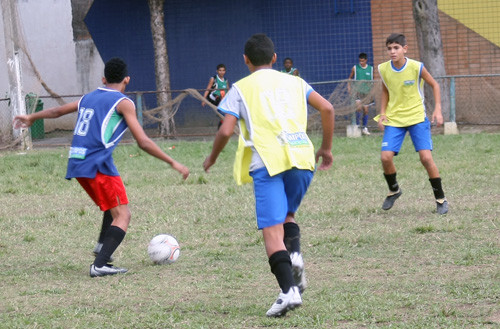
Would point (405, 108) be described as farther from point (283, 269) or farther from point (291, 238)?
point (283, 269)

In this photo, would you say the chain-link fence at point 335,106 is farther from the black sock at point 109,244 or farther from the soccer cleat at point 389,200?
the black sock at point 109,244

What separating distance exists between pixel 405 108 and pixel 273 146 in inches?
163

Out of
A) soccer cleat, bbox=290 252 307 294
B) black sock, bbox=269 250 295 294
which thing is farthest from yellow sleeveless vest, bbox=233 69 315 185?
soccer cleat, bbox=290 252 307 294

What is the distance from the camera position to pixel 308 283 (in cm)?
552

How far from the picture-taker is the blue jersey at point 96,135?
5969 millimetres

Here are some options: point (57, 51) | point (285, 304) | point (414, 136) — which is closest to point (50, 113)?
point (285, 304)

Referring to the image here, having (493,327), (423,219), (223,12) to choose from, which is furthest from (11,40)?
(493,327)

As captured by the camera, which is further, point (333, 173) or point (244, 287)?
point (333, 173)

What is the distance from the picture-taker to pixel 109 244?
20.0ft

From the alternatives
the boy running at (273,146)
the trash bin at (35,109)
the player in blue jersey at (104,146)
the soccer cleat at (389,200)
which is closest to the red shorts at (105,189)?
the player in blue jersey at (104,146)

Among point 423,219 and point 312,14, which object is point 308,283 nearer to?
point 423,219

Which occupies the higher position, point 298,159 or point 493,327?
point 298,159

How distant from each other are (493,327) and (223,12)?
19.1 metres

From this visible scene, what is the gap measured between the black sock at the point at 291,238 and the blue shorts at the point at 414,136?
12.1ft
